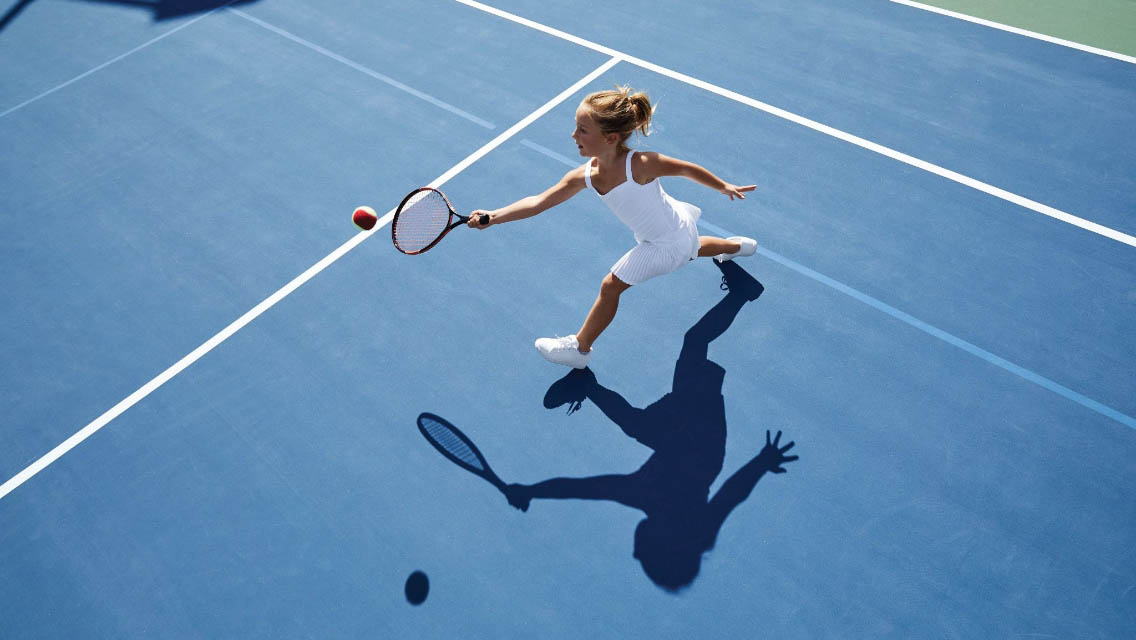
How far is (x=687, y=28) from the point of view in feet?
25.2

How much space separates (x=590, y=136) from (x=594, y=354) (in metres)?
1.56

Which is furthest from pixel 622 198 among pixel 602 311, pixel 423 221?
pixel 423 221

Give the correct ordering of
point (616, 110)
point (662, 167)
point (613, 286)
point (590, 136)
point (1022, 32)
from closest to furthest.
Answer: point (616, 110), point (590, 136), point (662, 167), point (613, 286), point (1022, 32)

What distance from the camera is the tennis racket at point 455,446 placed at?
4.46 meters

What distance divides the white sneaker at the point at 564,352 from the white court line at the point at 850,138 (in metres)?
3.18

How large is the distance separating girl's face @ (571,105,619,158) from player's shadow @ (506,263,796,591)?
1496mm

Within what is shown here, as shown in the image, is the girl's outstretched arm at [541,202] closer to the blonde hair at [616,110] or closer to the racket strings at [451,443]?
the blonde hair at [616,110]

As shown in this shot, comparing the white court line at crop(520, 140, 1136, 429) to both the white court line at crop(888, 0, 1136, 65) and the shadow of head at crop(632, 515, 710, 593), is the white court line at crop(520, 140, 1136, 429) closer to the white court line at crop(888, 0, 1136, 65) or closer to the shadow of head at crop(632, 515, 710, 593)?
the shadow of head at crop(632, 515, 710, 593)

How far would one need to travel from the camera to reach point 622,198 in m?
4.27

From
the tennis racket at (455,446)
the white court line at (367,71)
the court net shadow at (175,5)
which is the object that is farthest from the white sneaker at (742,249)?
the court net shadow at (175,5)

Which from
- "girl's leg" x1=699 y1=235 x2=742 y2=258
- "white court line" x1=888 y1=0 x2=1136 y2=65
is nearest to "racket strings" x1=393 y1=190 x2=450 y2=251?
"girl's leg" x1=699 y1=235 x2=742 y2=258

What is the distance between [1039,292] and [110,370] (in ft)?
21.0

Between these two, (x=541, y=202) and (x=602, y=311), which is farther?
(x=602, y=311)

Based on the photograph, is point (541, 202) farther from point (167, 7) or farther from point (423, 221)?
point (167, 7)
